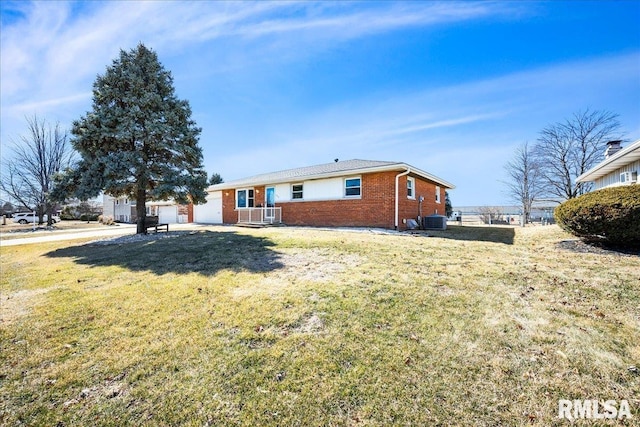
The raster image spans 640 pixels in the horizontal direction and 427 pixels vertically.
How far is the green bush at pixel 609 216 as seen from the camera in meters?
6.57

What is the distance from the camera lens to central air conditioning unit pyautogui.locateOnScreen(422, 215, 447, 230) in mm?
15617

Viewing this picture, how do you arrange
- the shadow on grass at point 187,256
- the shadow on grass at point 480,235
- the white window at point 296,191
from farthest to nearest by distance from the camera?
1. the white window at point 296,191
2. the shadow on grass at point 480,235
3. the shadow on grass at point 187,256

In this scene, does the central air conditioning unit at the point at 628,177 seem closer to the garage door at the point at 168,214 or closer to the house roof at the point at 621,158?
the house roof at the point at 621,158

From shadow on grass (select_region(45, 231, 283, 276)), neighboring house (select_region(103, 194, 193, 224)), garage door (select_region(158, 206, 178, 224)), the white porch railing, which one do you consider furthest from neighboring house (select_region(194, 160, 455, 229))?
garage door (select_region(158, 206, 178, 224))

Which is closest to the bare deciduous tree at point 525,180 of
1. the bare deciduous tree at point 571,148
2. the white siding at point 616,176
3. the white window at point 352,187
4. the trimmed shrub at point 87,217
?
the bare deciduous tree at point 571,148

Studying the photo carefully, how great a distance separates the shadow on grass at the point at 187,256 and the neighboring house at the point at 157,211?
1666 centimetres

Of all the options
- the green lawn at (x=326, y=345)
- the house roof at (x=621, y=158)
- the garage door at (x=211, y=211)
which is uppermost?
the house roof at (x=621, y=158)

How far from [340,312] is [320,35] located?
9.55 metres

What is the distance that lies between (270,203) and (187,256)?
1140 centimetres

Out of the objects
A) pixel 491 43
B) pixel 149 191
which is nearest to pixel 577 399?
pixel 491 43

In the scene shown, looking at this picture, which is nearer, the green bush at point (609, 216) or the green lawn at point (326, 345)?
the green lawn at point (326, 345)

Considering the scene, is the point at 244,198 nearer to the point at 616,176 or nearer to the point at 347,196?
the point at 347,196

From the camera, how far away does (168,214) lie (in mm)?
31688

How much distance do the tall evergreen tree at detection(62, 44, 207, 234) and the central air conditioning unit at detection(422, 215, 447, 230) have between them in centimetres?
1215
